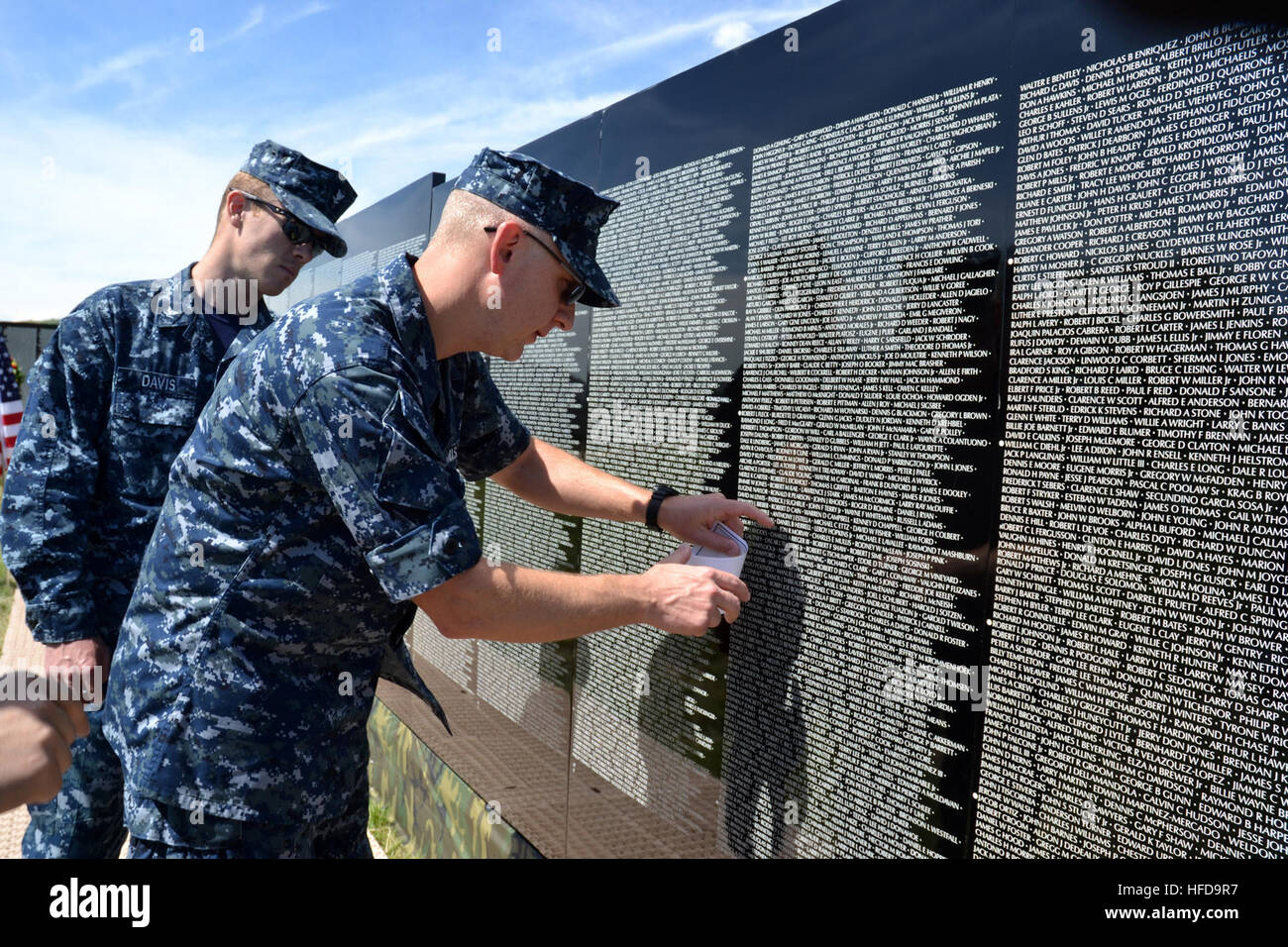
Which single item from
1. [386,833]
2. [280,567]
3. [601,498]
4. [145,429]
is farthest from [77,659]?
[386,833]

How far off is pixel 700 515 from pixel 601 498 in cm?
42

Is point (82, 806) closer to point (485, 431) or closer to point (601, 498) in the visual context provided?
point (485, 431)

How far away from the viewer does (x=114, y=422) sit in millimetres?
2758

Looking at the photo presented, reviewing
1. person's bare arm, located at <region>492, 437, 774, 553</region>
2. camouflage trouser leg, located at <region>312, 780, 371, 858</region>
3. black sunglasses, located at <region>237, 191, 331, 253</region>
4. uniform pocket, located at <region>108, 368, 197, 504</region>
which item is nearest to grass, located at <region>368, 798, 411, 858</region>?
camouflage trouser leg, located at <region>312, 780, 371, 858</region>

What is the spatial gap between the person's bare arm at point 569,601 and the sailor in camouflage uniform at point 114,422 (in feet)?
5.24

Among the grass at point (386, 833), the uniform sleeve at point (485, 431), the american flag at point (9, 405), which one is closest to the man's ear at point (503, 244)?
the uniform sleeve at point (485, 431)

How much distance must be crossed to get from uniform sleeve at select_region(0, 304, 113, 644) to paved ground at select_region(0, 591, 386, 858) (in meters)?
0.57

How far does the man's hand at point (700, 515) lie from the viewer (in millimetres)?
2391

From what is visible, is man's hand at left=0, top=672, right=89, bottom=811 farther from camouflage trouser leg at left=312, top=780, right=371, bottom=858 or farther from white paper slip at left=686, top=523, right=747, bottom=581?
white paper slip at left=686, top=523, right=747, bottom=581

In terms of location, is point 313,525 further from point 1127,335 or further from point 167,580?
point 1127,335

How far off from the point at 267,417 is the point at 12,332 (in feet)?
78.5

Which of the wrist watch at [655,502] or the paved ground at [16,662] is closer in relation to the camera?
the wrist watch at [655,502]

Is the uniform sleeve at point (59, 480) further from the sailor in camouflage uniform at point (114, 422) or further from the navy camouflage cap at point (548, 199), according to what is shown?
the navy camouflage cap at point (548, 199)
